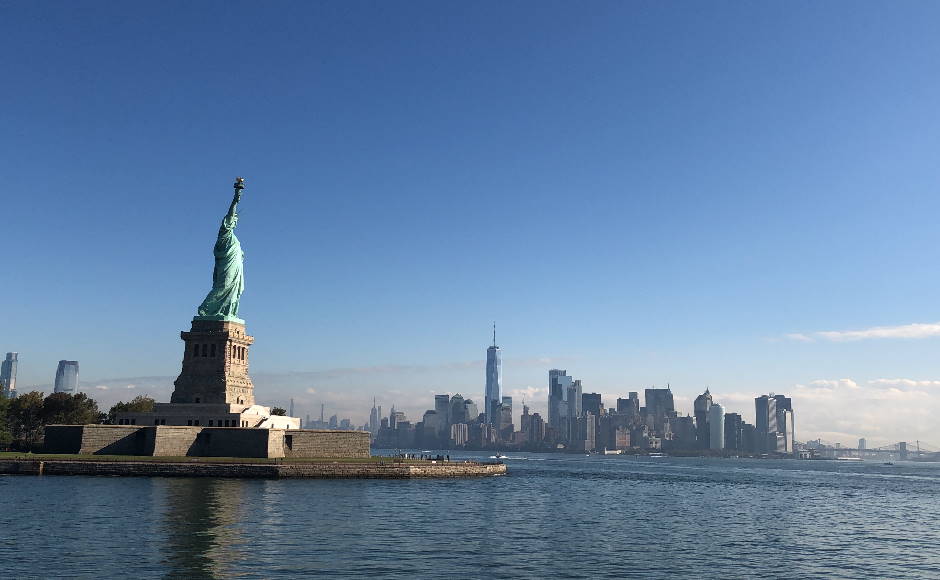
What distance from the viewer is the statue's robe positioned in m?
104

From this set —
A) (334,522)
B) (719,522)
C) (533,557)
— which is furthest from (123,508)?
(719,522)

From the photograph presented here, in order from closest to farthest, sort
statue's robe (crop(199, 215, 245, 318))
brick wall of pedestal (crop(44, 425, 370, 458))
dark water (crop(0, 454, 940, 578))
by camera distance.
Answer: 1. dark water (crop(0, 454, 940, 578))
2. brick wall of pedestal (crop(44, 425, 370, 458))
3. statue's robe (crop(199, 215, 245, 318))

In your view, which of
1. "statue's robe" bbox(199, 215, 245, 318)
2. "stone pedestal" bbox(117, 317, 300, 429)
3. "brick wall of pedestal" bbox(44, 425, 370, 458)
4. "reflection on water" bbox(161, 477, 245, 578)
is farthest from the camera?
"statue's robe" bbox(199, 215, 245, 318)

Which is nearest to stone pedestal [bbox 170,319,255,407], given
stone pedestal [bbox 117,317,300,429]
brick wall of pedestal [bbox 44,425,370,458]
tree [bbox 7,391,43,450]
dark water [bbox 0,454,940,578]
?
stone pedestal [bbox 117,317,300,429]

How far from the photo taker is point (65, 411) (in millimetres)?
115875

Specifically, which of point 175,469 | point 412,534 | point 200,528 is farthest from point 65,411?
point 412,534

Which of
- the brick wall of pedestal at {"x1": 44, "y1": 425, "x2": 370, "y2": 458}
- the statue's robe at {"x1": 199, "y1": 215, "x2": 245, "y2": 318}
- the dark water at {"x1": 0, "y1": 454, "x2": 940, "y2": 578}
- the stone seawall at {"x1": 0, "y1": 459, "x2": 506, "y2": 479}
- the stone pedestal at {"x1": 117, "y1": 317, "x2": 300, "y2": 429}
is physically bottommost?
the dark water at {"x1": 0, "y1": 454, "x2": 940, "y2": 578}

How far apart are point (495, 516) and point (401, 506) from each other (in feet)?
25.1

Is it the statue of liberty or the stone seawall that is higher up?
the statue of liberty

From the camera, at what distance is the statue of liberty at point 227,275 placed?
341 feet

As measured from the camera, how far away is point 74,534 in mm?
41531

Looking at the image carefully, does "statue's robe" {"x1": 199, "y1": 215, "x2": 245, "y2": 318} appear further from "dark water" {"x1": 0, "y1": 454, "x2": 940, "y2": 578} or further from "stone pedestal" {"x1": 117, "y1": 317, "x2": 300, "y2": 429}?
"dark water" {"x1": 0, "y1": 454, "x2": 940, "y2": 578}

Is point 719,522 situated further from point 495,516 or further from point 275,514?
point 275,514

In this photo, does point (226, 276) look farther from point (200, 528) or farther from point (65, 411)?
point (200, 528)
